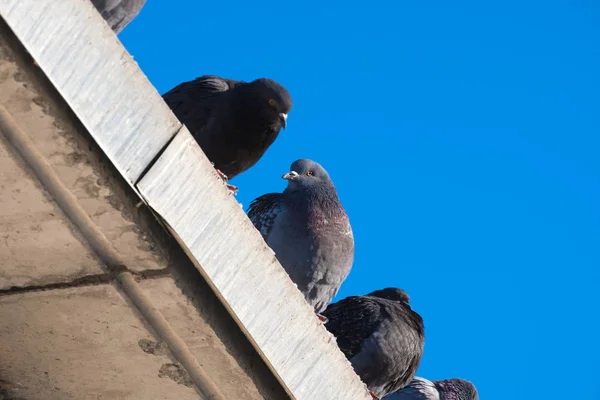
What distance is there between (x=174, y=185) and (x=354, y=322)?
17.0 feet

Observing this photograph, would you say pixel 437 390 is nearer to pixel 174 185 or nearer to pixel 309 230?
pixel 309 230

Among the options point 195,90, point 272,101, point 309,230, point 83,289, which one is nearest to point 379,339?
→ point 309,230

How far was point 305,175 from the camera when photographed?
8359 mm

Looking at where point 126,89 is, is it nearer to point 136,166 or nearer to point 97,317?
point 136,166

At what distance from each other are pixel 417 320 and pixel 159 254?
214 inches

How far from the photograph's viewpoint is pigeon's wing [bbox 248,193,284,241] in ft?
26.3

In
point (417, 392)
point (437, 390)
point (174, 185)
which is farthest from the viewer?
point (437, 390)

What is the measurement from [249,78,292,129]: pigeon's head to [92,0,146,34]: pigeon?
57.8 inches

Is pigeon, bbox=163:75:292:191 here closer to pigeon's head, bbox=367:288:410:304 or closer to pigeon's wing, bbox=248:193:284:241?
pigeon's wing, bbox=248:193:284:241

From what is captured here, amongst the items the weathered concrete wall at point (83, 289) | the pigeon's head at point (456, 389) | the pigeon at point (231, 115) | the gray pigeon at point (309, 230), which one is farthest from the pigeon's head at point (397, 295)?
the weathered concrete wall at point (83, 289)

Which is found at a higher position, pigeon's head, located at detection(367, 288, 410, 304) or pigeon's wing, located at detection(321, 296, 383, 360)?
pigeon's head, located at detection(367, 288, 410, 304)

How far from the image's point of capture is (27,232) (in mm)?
3688

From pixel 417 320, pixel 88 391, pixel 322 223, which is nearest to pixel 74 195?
pixel 88 391

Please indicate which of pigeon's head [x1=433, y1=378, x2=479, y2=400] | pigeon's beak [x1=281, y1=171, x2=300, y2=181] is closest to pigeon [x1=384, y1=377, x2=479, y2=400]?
pigeon's head [x1=433, y1=378, x2=479, y2=400]
